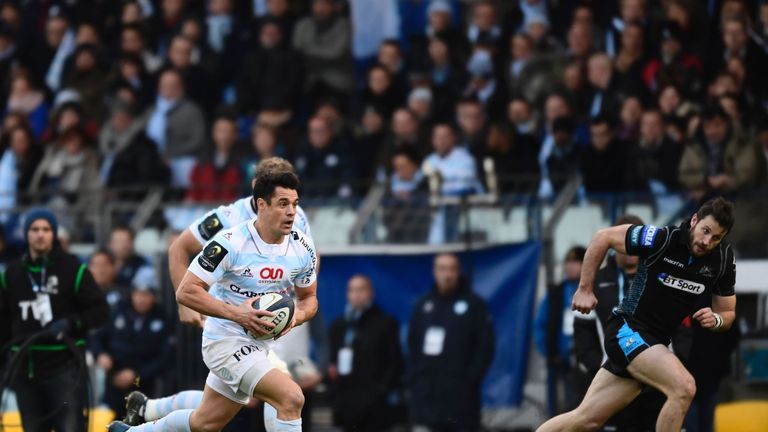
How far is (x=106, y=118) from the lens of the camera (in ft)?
61.4

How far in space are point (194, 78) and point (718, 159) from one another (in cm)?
687

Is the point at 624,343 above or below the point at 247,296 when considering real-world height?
below

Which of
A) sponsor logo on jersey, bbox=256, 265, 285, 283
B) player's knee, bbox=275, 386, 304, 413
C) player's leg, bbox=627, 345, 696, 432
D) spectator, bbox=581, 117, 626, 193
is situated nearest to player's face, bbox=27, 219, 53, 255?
sponsor logo on jersey, bbox=256, 265, 285, 283

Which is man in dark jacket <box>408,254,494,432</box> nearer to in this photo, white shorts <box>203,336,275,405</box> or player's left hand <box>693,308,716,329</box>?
player's left hand <box>693,308,716,329</box>

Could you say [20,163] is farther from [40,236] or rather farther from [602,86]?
[602,86]

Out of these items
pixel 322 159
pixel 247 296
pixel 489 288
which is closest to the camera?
pixel 247 296

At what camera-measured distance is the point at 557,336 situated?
45.9 ft

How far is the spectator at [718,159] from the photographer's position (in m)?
13.9

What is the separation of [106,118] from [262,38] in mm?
2337

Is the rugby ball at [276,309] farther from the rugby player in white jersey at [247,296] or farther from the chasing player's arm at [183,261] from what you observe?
the chasing player's arm at [183,261]

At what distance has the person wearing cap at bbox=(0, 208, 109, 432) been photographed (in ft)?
38.8

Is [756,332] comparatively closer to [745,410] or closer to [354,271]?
[745,410]

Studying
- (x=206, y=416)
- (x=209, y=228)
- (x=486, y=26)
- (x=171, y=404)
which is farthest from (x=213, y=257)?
(x=486, y=26)

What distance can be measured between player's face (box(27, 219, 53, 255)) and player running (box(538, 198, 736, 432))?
4.32 meters
